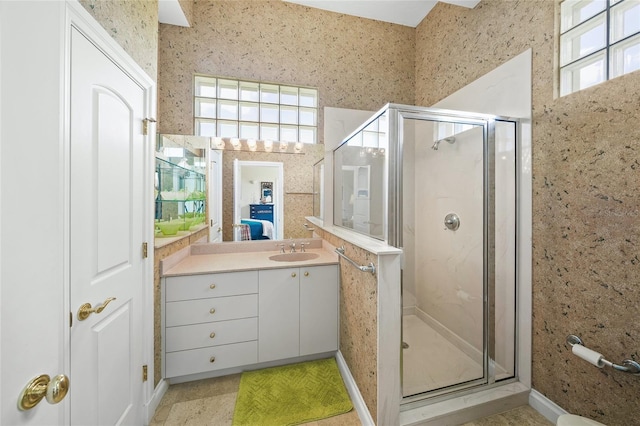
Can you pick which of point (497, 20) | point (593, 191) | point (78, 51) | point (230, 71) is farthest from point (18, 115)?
point (497, 20)

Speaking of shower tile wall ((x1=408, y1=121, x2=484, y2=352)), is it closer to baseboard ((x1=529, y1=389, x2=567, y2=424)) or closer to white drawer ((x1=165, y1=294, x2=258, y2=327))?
baseboard ((x1=529, y1=389, x2=567, y2=424))

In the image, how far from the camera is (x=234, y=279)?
1805 millimetres

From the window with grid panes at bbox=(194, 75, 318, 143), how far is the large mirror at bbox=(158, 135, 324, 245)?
4.1 inches

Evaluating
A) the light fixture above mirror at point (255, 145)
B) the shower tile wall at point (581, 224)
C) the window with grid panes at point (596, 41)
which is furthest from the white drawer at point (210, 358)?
the window with grid panes at point (596, 41)

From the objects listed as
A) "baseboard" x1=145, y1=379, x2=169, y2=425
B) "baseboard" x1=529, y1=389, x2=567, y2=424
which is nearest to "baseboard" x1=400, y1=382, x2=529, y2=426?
"baseboard" x1=529, y1=389, x2=567, y2=424

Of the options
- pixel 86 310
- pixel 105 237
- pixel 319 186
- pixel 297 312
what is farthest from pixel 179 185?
pixel 297 312

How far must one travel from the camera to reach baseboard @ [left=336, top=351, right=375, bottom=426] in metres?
1.43

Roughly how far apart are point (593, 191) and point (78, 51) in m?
2.46

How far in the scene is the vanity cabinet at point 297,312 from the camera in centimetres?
185

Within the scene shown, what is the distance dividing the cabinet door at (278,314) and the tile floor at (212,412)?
0.34m

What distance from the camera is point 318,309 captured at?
194 cm

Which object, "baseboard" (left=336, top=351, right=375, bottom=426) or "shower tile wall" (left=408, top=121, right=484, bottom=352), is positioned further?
"shower tile wall" (left=408, top=121, right=484, bottom=352)

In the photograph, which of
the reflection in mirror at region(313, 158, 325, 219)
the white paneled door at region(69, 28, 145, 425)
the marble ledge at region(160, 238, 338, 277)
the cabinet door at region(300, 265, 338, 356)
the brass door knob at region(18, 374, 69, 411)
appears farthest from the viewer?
the reflection in mirror at region(313, 158, 325, 219)

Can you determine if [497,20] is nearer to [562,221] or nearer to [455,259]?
[562,221]
